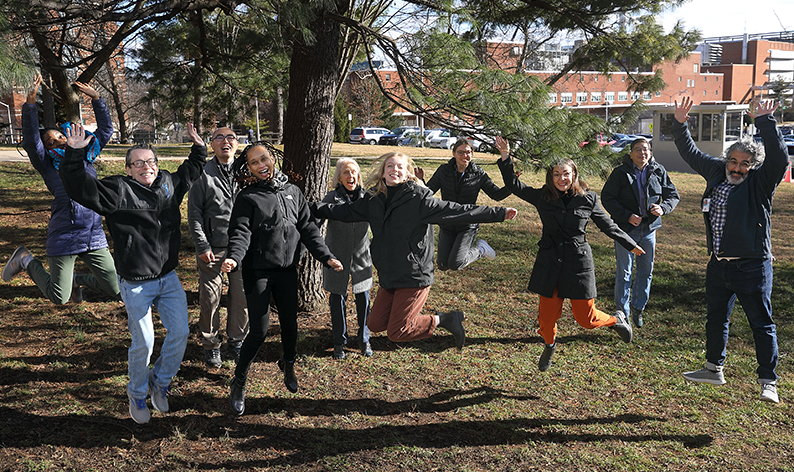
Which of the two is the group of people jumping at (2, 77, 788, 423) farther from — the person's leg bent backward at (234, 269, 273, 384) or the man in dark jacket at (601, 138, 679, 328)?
the man in dark jacket at (601, 138, 679, 328)

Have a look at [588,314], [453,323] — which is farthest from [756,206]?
[453,323]

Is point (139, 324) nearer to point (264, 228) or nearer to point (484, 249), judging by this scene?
point (264, 228)

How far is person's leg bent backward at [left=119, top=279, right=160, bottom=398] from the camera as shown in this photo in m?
3.93

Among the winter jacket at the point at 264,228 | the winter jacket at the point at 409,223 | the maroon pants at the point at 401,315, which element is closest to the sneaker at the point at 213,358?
the winter jacket at the point at 264,228

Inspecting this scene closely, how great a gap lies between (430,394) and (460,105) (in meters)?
2.48

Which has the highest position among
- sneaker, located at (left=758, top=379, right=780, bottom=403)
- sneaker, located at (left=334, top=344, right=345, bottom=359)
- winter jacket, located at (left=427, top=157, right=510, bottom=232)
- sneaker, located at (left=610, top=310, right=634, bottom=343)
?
winter jacket, located at (left=427, top=157, right=510, bottom=232)

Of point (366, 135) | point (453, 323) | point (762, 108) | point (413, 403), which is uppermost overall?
point (366, 135)

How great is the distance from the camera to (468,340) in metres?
5.99

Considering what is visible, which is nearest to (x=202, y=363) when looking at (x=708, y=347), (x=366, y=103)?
(x=708, y=347)

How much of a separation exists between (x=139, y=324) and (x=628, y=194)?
441 centimetres

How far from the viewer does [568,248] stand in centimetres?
470

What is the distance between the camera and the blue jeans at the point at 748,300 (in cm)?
417

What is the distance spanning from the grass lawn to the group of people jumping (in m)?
0.26

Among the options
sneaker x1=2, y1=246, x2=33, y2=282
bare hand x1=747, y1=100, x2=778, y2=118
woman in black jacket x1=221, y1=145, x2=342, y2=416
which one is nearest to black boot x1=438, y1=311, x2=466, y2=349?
woman in black jacket x1=221, y1=145, x2=342, y2=416
